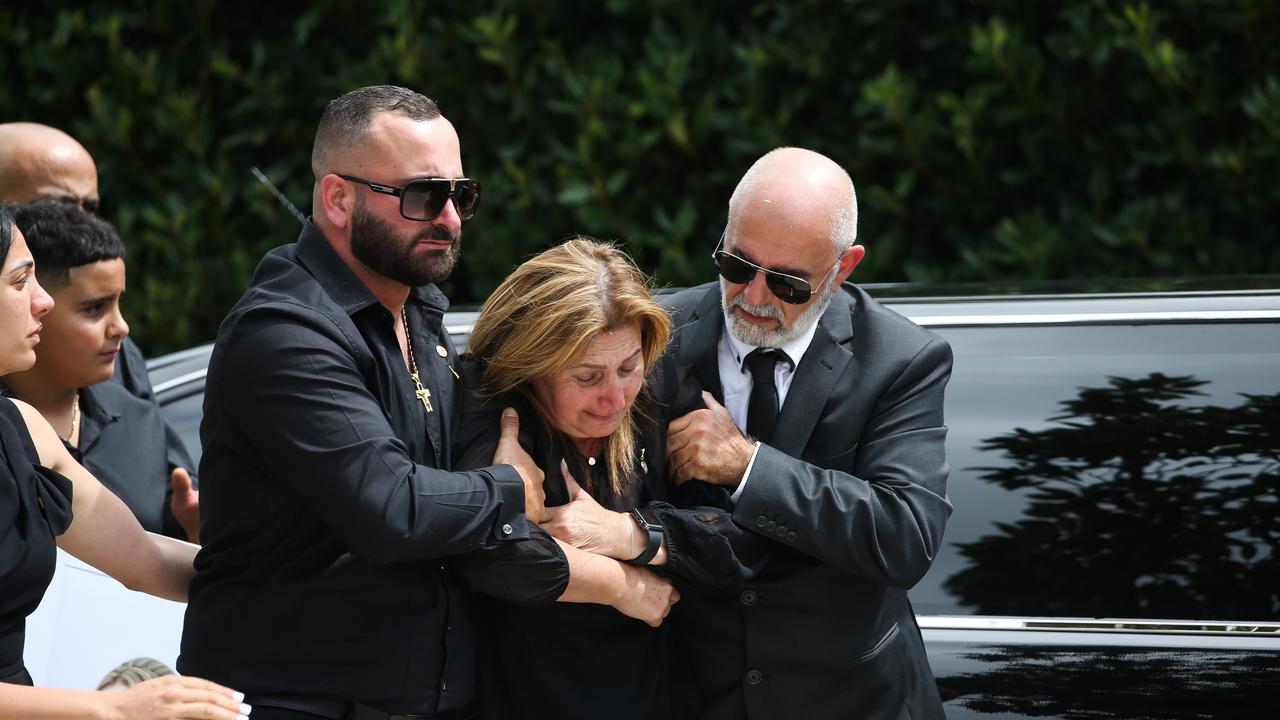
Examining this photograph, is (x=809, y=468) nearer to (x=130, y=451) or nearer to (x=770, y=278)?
(x=770, y=278)

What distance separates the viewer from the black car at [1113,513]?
274 centimetres

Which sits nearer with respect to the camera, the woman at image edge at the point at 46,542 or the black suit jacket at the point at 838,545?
the woman at image edge at the point at 46,542

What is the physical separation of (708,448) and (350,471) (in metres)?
0.71

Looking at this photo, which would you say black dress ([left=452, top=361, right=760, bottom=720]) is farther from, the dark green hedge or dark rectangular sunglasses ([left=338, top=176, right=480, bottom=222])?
the dark green hedge

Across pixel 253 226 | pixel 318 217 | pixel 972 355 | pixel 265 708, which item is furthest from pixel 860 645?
pixel 253 226

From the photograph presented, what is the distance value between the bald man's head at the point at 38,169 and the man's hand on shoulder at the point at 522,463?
2106 mm

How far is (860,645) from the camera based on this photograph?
2.65 meters

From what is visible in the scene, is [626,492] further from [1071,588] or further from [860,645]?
[1071,588]

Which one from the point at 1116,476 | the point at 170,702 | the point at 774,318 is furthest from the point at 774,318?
the point at 170,702

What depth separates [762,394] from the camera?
9.12ft

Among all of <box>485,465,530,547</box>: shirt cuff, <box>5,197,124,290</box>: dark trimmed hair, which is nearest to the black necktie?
<box>485,465,530,547</box>: shirt cuff

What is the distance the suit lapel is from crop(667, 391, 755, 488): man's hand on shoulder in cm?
10

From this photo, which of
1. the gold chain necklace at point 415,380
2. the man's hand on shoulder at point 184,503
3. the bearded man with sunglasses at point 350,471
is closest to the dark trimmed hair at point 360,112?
the bearded man with sunglasses at point 350,471

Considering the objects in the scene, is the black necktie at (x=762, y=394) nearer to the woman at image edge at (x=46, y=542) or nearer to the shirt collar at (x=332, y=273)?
the shirt collar at (x=332, y=273)
